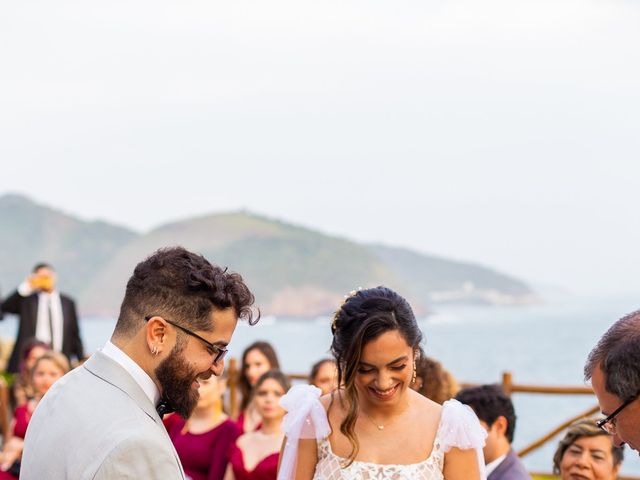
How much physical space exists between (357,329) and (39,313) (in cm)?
823

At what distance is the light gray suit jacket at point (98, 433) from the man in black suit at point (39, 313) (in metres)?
9.04

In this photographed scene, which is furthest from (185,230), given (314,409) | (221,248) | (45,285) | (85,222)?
(314,409)

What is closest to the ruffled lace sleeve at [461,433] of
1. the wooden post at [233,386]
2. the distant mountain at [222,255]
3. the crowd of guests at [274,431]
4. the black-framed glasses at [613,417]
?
the crowd of guests at [274,431]

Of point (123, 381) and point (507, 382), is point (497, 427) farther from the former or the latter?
point (507, 382)

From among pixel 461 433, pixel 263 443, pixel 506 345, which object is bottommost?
pixel 263 443

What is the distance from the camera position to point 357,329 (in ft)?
12.4

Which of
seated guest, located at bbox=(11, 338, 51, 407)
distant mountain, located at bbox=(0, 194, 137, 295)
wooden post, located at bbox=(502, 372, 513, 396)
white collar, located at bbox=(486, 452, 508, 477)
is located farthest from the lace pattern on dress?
distant mountain, located at bbox=(0, 194, 137, 295)

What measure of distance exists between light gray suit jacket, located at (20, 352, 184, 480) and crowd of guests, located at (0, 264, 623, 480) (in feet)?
2.56

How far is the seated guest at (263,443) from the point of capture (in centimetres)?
614

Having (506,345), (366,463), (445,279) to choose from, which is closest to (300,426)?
(366,463)

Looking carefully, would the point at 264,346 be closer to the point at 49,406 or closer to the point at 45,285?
the point at 45,285

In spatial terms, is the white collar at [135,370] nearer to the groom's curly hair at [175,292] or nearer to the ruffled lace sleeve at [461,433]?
the groom's curly hair at [175,292]

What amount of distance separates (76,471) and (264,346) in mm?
5634

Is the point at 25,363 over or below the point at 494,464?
over
